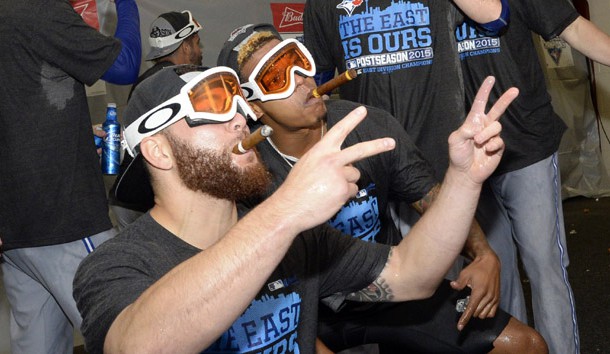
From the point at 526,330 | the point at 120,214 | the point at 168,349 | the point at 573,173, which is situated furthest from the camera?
the point at 573,173

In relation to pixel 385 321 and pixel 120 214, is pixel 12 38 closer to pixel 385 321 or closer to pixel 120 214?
pixel 120 214

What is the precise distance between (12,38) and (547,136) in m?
2.13

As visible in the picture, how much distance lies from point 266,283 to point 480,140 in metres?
0.66

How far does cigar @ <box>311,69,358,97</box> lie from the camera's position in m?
2.48

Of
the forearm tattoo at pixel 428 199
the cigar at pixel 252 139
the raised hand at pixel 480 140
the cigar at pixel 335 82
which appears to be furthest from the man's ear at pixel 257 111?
the raised hand at pixel 480 140

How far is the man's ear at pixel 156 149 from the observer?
2092 millimetres

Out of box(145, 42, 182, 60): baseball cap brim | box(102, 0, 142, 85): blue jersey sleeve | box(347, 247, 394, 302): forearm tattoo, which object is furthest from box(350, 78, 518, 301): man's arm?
box(145, 42, 182, 60): baseball cap brim

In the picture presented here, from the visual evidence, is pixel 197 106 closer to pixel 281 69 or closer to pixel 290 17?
pixel 281 69

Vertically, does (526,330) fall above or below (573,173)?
above

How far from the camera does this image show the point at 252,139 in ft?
6.14

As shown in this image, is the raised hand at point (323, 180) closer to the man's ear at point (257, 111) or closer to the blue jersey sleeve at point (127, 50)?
the man's ear at point (257, 111)

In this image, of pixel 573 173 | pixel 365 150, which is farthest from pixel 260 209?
pixel 573 173

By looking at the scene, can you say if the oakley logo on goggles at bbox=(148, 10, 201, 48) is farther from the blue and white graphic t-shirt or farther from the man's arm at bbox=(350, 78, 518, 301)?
the man's arm at bbox=(350, 78, 518, 301)

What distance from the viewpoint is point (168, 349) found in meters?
1.44
